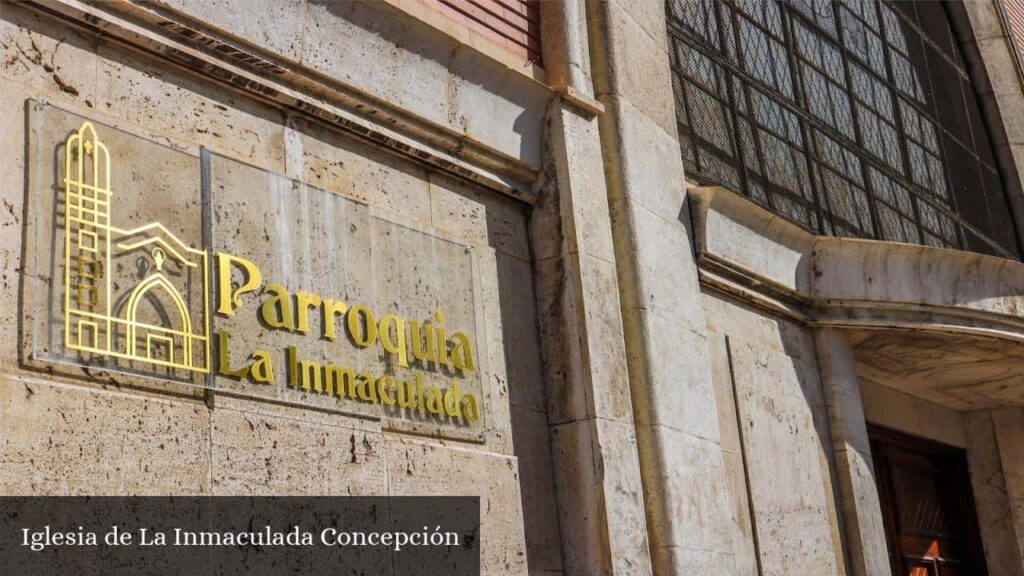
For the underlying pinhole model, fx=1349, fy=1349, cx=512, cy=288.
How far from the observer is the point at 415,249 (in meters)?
6.18

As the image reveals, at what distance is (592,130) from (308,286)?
2365 mm

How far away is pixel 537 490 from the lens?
21.3 ft

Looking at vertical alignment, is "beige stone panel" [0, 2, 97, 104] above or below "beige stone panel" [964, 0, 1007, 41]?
below

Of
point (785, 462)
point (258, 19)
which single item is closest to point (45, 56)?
point (258, 19)

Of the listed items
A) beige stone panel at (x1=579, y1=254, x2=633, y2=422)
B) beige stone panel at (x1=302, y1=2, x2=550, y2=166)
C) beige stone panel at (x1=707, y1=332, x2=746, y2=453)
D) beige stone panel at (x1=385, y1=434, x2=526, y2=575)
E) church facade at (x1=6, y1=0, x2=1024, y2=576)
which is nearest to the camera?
church facade at (x1=6, y1=0, x2=1024, y2=576)

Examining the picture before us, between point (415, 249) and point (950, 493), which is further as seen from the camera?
point (950, 493)

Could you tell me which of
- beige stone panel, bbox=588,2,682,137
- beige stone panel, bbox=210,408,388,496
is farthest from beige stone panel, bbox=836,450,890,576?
beige stone panel, bbox=210,408,388,496

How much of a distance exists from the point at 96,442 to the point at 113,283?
1.87 feet

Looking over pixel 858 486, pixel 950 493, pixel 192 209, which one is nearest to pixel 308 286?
pixel 192 209

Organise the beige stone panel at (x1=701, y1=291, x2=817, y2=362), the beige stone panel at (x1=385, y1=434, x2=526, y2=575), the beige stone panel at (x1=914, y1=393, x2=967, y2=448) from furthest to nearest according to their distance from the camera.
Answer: the beige stone panel at (x1=914, y1=393, x2=967, y2=448) → the beige stone panel at (x1=701, y1=291, x2=817, y2=362) → the beige stone panel at (x1=385, y1=434, x2=526, y2=575)

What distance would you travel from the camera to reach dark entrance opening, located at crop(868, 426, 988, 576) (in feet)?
35.0

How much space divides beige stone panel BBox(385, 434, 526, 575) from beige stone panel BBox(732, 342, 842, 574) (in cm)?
226

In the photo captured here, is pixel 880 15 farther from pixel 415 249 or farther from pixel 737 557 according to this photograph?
pixel 415 249

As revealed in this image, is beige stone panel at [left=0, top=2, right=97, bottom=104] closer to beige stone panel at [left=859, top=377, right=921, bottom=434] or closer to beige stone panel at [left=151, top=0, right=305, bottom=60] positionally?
beige stone panel at [left=151, top=0, right=305, bottom=60]
